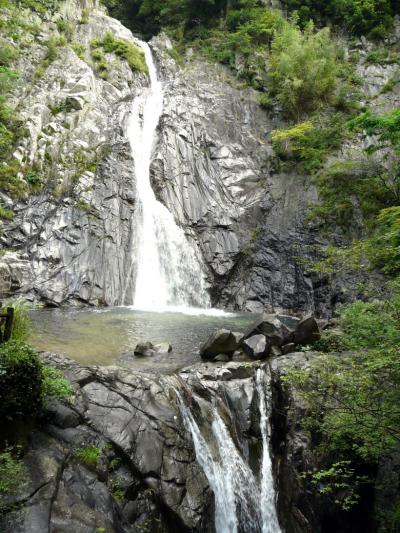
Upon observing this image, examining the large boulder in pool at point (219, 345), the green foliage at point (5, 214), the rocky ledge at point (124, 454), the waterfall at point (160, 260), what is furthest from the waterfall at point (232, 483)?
the green foliage at point (5, 214)

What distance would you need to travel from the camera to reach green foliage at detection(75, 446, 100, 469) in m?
5.45

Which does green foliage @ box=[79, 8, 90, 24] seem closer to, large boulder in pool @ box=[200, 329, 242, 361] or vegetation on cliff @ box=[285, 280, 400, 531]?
large boulder in pool @ box=[200, 329, 242, 361]

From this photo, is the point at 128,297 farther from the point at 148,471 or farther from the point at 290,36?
the point at 290,36

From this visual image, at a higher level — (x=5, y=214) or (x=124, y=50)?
(x=124, y=50)

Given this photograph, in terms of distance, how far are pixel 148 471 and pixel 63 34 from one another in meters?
32.2

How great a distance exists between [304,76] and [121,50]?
48.7 ft

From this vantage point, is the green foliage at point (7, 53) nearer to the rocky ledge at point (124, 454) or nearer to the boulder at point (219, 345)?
the boulder at point (219, 345)

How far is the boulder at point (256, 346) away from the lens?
10047 millimetres

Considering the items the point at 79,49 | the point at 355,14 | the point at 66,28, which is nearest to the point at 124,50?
the point at 79,49

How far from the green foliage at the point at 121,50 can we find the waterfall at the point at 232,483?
29610 millimetres

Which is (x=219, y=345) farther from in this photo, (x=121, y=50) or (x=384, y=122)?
(x=121, y=50)

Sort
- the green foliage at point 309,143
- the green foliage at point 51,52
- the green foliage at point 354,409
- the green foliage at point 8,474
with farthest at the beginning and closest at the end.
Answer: the green foliage at point 51,52, the green foliage at point 309,143, the green foliage at point 354,409, the green foliage at point 8,474

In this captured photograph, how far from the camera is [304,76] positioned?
28.3 m

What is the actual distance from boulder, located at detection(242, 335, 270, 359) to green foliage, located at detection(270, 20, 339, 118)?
2329 centimetres
